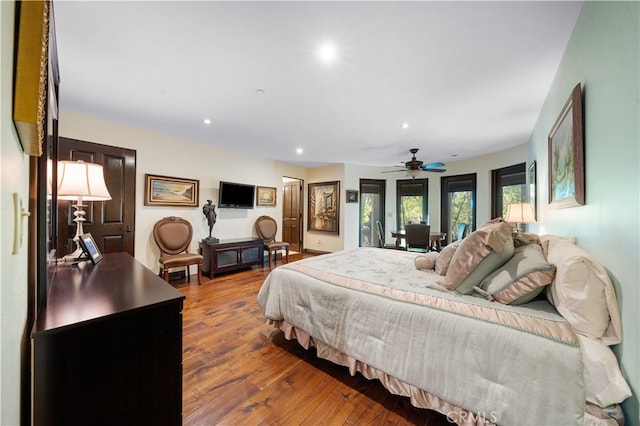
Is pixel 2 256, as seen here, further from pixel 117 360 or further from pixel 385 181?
pixel 385 181

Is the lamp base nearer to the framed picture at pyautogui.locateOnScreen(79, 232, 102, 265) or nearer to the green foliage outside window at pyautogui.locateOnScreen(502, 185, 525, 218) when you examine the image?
the framed picture at pyautogui.locateOnScreen(79, 232, 102, 265)

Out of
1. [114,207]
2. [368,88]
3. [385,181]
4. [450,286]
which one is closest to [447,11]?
[368,88]

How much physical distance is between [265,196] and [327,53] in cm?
394

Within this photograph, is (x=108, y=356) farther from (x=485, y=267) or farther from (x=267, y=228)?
(x=267, y=228)

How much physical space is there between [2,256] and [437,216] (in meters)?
6.64

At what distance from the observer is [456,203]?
229 inches

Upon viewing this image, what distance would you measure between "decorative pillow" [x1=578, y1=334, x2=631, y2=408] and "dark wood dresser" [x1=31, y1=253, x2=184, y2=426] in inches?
70.4

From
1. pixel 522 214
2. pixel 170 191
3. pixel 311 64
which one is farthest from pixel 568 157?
pixel 170 191

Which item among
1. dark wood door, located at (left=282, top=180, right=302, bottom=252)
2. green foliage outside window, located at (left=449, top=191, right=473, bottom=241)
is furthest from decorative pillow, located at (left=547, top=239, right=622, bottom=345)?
dark wood door, located at (left=282, top=180, right=302, bottom=252)

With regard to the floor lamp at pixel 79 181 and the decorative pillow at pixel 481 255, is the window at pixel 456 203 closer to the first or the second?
the decorative pillow at pixel 481 255

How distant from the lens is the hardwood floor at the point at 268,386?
1412mm

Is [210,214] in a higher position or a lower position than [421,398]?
higher

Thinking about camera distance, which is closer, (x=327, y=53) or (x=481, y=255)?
(x=481, y=255)

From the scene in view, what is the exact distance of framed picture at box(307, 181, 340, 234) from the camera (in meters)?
6.23
